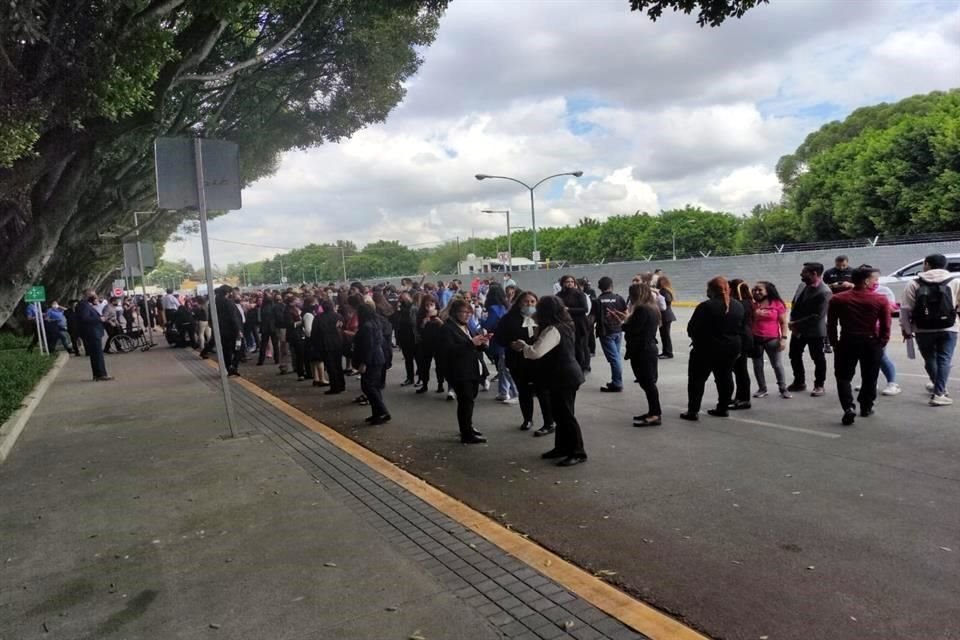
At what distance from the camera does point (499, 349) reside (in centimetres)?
970

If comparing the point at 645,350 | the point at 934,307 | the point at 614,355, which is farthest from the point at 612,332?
the point at 934,307

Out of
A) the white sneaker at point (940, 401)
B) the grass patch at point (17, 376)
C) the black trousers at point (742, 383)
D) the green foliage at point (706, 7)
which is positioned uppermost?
the green foliage at point (706, 7)

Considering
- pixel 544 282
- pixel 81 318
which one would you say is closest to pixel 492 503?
pixel 81 318

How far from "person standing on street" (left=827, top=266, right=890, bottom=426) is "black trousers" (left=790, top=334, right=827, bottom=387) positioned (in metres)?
Answer: 1.36

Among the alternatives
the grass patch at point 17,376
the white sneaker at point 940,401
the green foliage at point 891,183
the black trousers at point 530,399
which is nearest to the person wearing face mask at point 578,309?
the black trousers at point 530,399

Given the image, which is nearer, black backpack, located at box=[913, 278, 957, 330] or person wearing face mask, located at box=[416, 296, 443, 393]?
black backpack, located at box=[913, 278, 957, 330]

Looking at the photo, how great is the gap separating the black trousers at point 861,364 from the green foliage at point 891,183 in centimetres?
3131

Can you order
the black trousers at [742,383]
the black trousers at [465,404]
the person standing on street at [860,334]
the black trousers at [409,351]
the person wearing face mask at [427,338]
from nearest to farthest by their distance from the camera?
the person standing on street at [860,334] < the black trousers at [465,404] < the black trousers at [742,383] < the person wearing face mask at [427,338] < the black trousers at [409,351]

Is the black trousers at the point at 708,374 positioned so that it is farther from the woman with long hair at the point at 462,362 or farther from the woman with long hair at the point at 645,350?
the woman with long hair at the point at 462,362

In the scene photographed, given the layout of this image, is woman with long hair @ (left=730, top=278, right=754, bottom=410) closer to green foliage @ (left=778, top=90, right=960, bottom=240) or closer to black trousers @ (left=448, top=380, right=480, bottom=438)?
black trousers @ (left=448, top=380, right=480, bottom=438)

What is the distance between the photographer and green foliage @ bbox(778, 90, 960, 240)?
3288 cm

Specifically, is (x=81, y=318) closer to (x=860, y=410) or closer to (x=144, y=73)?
(x=144, y=73)

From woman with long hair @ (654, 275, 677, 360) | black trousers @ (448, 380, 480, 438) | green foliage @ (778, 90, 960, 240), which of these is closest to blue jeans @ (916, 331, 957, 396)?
woman with long hair @ (654, 275, 677, 360)

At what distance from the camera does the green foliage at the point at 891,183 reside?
32875mm
